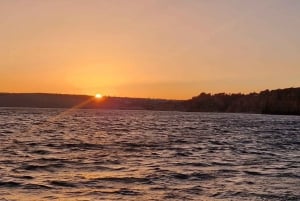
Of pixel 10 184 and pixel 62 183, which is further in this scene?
pixel 62 183

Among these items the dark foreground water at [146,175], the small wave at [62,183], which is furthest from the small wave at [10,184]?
the small wave at [62,183]

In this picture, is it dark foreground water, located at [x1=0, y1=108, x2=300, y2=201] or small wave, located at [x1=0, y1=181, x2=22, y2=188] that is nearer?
dark foreground water, located at [x1=0, y1=108, x2=300, y2=201]

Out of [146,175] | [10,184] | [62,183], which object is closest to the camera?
[10,184]

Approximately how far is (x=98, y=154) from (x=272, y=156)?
11.0m

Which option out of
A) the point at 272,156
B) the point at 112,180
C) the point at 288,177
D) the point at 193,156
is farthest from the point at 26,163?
the point at 272,156

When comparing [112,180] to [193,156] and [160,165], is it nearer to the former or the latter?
[160,165]

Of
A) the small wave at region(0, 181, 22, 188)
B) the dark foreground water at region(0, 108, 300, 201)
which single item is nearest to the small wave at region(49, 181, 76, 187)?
the dark foreground water at region(0, 108, 300, 201)

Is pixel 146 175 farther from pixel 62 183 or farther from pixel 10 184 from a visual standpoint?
pixel 10 184

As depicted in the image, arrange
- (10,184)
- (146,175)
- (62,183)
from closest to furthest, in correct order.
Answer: (10,184) → (62,183) → (146,175)

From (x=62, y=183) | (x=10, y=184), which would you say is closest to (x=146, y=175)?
(x=62, y=183)

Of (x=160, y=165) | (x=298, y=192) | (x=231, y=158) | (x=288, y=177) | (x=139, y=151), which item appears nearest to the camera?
(x=298, y=192)

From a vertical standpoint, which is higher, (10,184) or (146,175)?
(146,175)

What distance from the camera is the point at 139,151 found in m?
38.2

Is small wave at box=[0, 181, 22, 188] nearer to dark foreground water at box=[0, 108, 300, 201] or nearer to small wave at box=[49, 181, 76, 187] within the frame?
dark foreground water at box=[0, 108, 300, 201]
